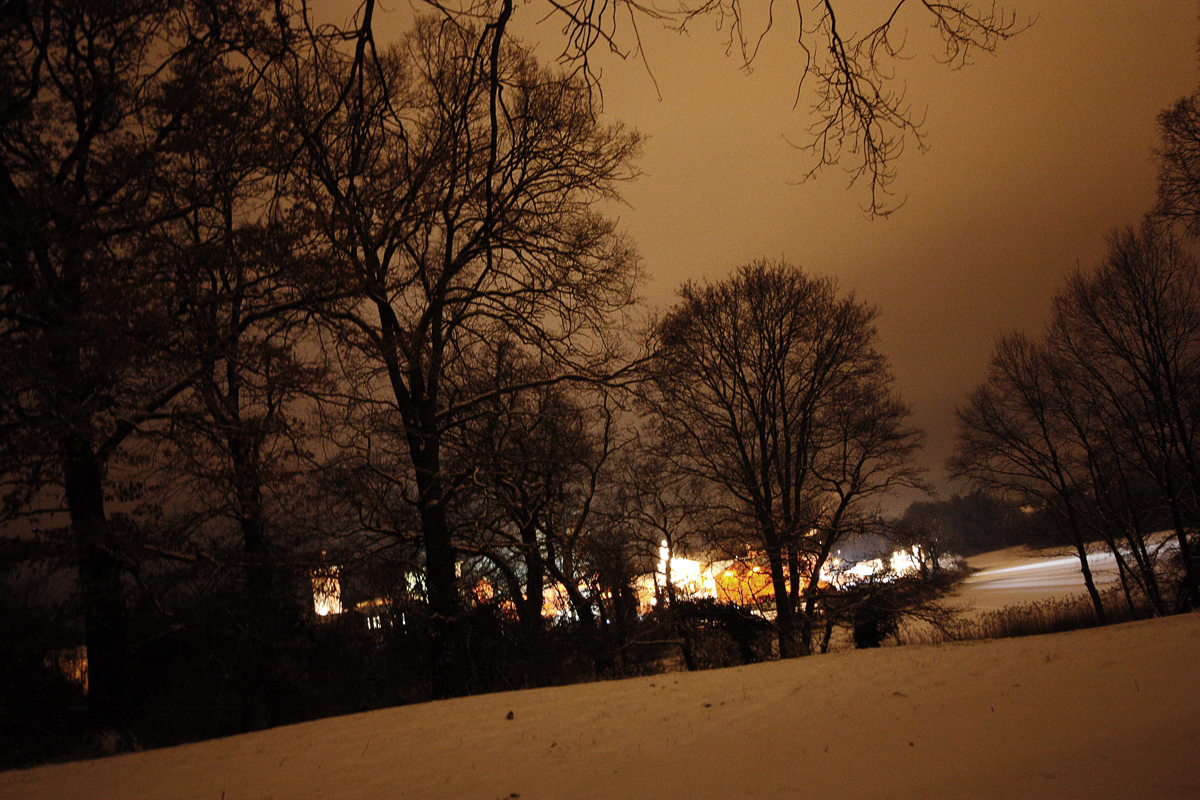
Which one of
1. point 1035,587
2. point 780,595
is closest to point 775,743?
point 780,595

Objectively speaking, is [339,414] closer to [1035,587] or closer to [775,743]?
[775,743]

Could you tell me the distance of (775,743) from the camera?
4520 mm

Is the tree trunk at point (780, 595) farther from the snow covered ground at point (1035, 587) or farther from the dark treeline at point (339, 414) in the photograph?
the snow covered ground at point (1035, 587)

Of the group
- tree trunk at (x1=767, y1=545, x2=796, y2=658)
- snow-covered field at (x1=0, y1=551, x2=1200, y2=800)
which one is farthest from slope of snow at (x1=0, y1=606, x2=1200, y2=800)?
tree trunk at (x1=767, y1=545, x2=796, y2=658)

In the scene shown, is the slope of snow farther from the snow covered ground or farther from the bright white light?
the snow covered ground

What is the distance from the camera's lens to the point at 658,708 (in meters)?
6.43

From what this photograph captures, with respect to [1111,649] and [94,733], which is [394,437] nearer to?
[94,733]

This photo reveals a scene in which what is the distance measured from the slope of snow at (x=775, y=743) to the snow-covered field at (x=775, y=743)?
0.06 feet

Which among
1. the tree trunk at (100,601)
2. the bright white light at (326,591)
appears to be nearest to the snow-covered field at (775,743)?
the tree trunk at (100,601)

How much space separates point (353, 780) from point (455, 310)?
9615 millimetres

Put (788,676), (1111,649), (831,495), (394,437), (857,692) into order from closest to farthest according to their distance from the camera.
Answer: (857,692) < (1111,649) < (788,676) < (394,437) < (831,495)

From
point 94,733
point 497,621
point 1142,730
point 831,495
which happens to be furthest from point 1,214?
point 831,495

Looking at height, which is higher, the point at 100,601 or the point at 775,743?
the point at 100,601

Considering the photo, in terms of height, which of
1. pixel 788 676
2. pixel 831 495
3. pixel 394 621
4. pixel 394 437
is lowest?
pixel 788 676
